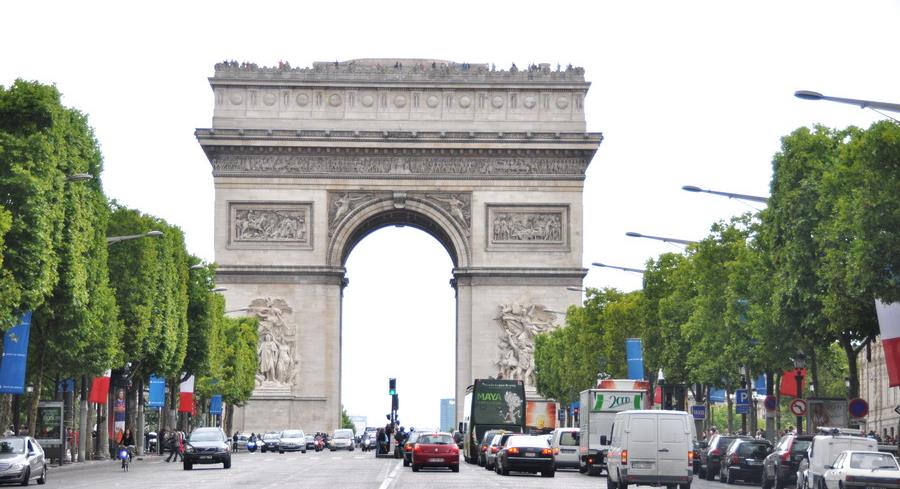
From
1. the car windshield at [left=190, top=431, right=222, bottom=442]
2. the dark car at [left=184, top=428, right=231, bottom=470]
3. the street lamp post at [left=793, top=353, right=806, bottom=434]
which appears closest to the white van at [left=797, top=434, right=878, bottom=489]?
the street lamp post at [left=793, top=353, right=806, bottom=434]

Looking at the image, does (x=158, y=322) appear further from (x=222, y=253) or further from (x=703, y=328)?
(x=222, y=253)

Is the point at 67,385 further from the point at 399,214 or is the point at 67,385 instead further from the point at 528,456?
the point at 399,214

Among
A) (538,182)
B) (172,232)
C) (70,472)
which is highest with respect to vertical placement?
(538,182)

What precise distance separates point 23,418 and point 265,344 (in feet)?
49.5

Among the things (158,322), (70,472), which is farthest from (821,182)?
(158,322)

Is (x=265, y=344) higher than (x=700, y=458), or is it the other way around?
(x=265, y=344)

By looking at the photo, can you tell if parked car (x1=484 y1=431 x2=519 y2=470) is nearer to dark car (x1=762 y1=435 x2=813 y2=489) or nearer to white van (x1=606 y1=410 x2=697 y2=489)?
dark car (x1=762 y1=435 x2=813 y2=489)

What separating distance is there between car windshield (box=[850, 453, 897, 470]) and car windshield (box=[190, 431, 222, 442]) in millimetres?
31091

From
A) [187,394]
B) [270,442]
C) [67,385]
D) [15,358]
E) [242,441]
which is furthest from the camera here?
[242,441]

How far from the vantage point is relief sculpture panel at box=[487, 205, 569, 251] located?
4323 inches

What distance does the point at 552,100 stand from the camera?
4267 inches

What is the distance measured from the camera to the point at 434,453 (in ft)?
207

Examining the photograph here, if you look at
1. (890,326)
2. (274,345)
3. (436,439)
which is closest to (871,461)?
(890,326)

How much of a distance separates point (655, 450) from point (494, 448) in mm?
24144
